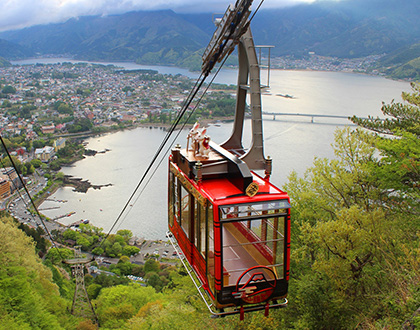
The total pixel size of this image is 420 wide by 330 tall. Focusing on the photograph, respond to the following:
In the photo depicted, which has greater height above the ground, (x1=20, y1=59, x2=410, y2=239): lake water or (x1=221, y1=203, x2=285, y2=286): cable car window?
(x1=221, y1=203, x2=285, y2=286): cable car window

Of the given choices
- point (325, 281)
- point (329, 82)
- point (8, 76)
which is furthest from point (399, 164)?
point (8, 76)

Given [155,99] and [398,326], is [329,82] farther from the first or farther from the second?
[398,326]

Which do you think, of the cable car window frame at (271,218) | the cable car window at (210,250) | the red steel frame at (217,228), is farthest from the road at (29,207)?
the cable car window frame at (271,218)

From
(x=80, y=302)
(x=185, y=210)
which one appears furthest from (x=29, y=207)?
(x=185, y=210)

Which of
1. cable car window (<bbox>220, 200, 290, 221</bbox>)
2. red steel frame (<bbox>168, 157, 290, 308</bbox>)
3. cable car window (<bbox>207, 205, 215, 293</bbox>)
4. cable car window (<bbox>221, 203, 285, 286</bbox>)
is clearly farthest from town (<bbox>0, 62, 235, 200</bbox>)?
cable car window (<bbox>220, 200, 290, 221</bbox>)

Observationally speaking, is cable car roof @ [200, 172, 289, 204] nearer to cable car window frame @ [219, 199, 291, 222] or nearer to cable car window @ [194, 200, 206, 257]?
cable car window frame @ [219, 199, 291, 222]

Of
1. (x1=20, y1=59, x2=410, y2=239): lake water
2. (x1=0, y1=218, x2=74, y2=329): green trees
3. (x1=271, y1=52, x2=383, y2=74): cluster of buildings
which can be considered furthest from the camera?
(x1=271, y1=52, x2=383, y2=74): cluster of buildings

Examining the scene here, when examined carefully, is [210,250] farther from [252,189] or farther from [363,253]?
[363,253]
